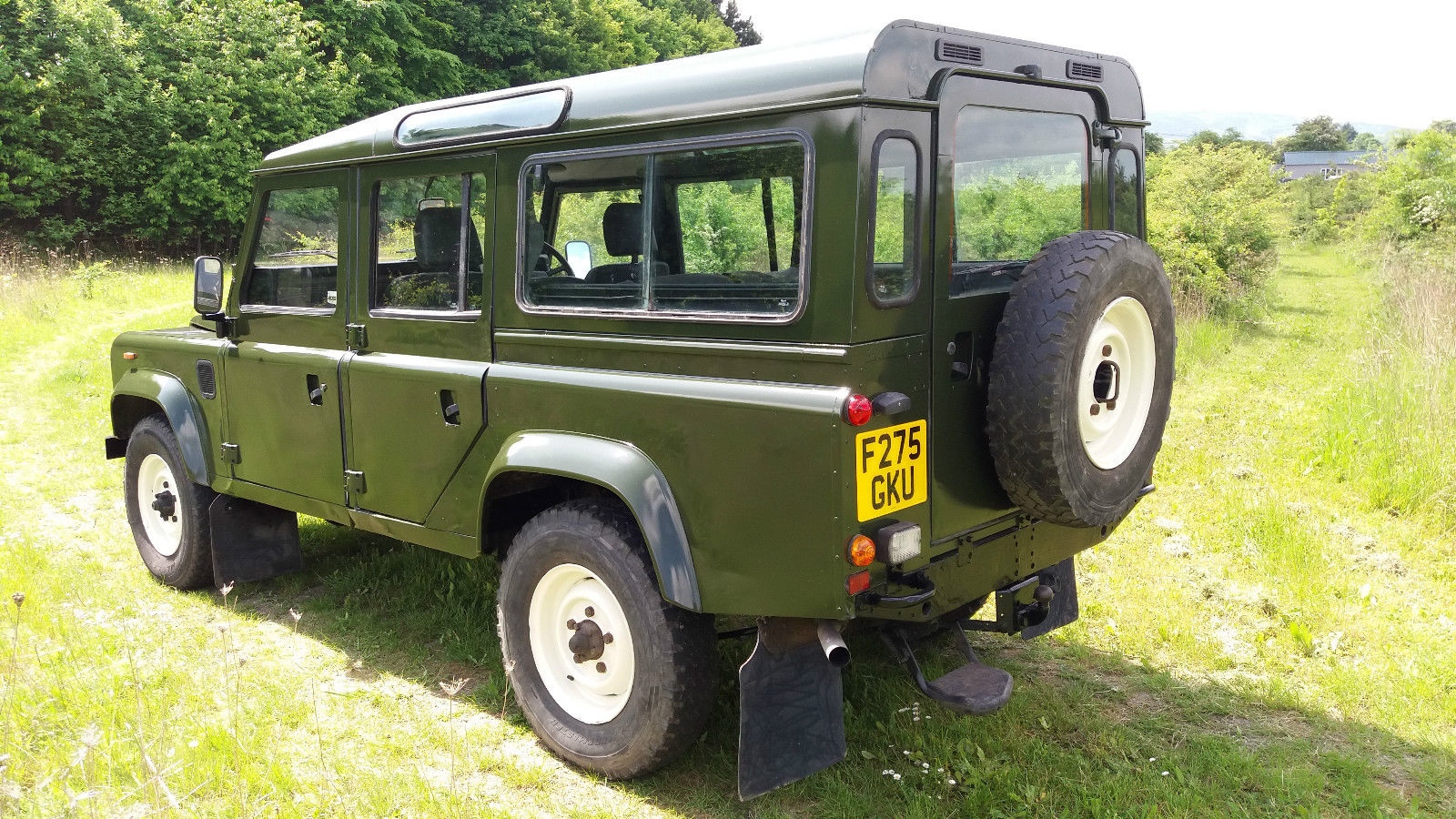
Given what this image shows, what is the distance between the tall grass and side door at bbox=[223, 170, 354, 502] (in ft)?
19.0

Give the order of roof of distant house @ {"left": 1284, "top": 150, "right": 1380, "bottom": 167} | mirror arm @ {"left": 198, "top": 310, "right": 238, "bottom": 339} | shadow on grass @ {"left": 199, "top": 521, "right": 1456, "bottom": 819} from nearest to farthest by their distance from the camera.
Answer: shadow on grass @ {"left": 199, "top": 521, "right": 1456, "bottom": 819}
mirror arm @ {"left": 198, "top": 310, "right": 238, "bottom": 339}
roof of distant house @ {"left": 1284, "top": 150, "right": 1380, "bottom": 167}

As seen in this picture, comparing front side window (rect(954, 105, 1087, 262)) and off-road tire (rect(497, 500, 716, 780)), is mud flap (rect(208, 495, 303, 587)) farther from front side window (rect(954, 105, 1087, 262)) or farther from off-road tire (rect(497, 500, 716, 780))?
front side window (rect(954, 105, 1087, 262))

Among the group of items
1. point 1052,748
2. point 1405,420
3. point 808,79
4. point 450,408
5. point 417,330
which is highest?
point 808,79

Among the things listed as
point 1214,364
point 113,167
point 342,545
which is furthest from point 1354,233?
point 113,167

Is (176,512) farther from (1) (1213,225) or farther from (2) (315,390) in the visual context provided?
(1) (1213,225)

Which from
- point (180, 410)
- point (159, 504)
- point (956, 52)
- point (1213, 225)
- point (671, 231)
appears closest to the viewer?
point (956, 52)

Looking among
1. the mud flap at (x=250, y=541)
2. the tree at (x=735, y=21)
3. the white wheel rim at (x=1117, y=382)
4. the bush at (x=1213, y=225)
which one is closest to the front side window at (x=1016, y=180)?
the white wheel rim at (x=1117, y=382)

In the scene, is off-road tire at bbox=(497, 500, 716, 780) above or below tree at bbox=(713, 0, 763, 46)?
below

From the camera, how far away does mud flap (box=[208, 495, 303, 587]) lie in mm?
5039

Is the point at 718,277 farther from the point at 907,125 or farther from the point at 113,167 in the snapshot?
the point at 113,167

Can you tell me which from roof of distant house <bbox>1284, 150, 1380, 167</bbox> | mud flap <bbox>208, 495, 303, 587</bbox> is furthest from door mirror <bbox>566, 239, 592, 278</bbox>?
roof of distant house <bbox>1284, 150, 1380, 167</bbox>

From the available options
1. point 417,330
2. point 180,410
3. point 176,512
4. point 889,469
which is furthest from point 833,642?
point 176,512

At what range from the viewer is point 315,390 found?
4.31m

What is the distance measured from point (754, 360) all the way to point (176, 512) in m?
3.95
